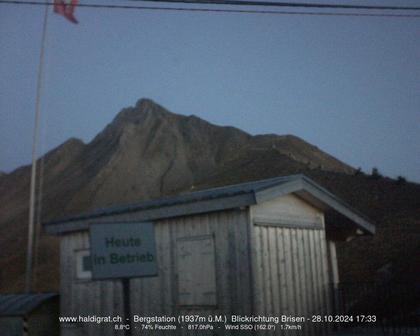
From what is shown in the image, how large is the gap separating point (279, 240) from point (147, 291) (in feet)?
10.3

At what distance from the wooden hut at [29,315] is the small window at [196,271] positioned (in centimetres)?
396

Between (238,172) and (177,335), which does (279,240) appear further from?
(238,172)

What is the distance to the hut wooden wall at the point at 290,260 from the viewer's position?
1135 centimetres

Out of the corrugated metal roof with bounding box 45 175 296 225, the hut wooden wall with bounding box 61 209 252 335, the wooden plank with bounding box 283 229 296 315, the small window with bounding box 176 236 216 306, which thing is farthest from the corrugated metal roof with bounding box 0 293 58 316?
the wooden plank with bounding box 283 229 296 315

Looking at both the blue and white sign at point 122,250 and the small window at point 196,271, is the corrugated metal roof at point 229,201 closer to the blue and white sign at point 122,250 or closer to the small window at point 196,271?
the small window at point 196,271

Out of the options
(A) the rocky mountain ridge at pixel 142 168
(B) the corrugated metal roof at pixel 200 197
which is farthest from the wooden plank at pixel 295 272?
(A) the rocky mountain ridge at pixel 142 168

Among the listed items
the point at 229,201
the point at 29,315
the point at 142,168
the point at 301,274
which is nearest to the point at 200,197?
the point at 229,201

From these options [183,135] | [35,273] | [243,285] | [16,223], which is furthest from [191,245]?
[183,135]

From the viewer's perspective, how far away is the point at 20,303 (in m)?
13.7

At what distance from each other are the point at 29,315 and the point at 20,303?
0.47 metres

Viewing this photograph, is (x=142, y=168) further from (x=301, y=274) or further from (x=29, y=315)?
(x=301, y=274)

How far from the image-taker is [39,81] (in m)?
22.4

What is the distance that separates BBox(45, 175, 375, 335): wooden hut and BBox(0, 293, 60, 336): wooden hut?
0.52m

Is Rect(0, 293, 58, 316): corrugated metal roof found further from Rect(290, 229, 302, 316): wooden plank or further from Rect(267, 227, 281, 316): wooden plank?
Rect(290, 229, 302, 316): wooden plank
